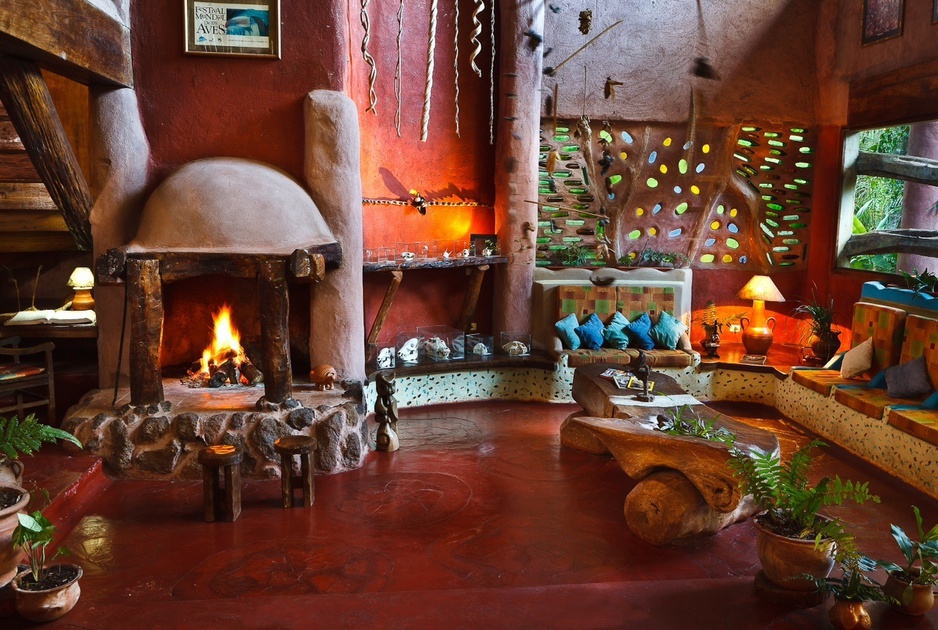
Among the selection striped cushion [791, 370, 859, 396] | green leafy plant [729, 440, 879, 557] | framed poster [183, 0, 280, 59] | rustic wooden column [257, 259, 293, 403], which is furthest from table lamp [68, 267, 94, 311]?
striped cushion [791, 370, 859, 396]

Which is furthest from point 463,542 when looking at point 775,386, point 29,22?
point 775,386

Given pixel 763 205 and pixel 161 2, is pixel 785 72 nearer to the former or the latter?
pixel 763 205

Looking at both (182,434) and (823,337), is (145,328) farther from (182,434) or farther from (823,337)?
(823,337)

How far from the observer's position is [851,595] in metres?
3.53

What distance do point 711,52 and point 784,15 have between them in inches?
42.0

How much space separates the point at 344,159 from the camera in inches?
260

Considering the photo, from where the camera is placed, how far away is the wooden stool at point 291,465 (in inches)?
211

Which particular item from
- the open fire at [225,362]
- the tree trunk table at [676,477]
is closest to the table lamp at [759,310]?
the tree trunk table at [676,477]

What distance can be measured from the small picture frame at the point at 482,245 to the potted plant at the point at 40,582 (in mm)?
5724

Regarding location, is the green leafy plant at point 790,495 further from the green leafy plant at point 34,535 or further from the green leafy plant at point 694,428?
the green leafy plant at point 34,535

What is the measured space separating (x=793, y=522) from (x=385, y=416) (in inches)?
146

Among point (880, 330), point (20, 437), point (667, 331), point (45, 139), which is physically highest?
point (45, 139)

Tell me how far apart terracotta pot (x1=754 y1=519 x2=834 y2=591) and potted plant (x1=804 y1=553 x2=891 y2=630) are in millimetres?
90

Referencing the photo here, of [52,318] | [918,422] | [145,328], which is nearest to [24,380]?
[52,318]
